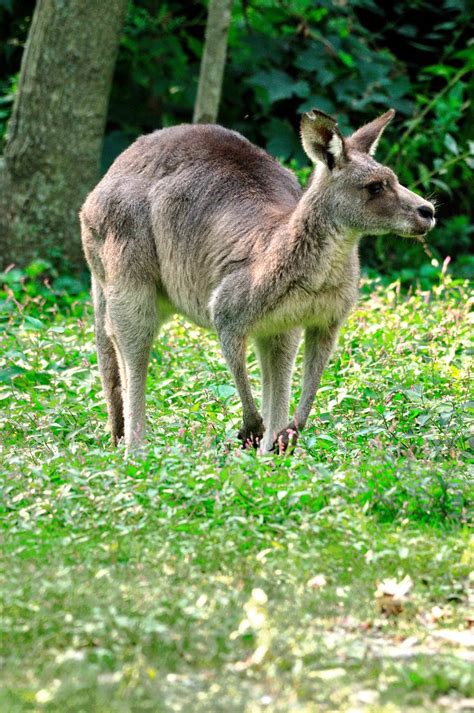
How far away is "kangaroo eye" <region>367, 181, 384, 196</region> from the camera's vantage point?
6.61 m

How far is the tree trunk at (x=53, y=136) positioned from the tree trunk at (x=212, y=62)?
0.83 metres

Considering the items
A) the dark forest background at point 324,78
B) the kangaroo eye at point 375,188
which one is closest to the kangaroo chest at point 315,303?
the kangaroo eye at point 375,188

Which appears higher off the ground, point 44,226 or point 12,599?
point 12,599

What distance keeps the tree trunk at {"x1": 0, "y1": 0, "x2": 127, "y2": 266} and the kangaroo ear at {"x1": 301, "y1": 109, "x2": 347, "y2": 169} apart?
4876 mm

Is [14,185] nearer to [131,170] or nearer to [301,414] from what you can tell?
[131,170]

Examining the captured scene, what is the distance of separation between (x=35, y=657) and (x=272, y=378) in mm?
3401

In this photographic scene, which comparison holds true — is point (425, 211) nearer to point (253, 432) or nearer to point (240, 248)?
point (240, 248)

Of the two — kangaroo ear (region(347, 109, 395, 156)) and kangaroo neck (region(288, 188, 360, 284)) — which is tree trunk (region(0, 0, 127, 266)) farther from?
kangaroo neck (region(288, 188, 360, 284))

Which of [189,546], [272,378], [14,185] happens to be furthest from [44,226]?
[189,546]

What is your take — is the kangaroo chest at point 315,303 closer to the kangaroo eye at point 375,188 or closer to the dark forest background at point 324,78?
the kangaroo eye at point 375,188

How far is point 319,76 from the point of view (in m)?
12.6

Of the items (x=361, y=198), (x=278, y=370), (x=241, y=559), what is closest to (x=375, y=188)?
(x=361, y=198)

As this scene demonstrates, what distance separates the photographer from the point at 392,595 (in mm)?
4586

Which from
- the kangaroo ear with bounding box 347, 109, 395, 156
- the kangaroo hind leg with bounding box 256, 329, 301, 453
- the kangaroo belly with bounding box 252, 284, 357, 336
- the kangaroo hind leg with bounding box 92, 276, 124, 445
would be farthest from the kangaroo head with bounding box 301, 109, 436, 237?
the kangaroo hind leg with bounding box 92, 276, 124, 445
